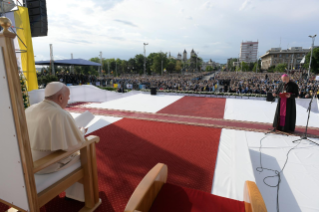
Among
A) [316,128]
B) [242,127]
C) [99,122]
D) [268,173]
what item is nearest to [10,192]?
[268,173]

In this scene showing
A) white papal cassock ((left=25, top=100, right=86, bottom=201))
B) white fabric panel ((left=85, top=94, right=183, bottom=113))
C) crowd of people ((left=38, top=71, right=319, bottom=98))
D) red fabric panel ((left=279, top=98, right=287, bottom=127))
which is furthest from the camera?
crowd of people ((left=38, top=71, right=319, bottom=98))

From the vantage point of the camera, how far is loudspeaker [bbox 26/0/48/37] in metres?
4.84

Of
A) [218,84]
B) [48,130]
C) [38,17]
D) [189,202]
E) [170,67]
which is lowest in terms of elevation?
[218,84]

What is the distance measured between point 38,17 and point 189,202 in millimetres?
6011

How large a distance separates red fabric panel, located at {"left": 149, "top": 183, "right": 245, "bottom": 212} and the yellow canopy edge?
4902mm

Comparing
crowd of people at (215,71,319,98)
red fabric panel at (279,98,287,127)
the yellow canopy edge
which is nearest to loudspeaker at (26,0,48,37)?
the yellow canopy edge

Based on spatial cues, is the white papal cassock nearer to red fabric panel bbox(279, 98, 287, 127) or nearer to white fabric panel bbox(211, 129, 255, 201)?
white fabric panel bbox(211, 129, 255, 201)

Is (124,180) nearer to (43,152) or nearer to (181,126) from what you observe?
(43,152)

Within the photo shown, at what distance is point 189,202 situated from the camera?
1.67 meters

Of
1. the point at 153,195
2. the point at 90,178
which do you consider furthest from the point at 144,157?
the point at 153,195

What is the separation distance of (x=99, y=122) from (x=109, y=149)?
201 centimetres

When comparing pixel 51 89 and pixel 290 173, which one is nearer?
pixel 51 89

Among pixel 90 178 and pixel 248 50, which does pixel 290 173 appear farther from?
pixel 248 50

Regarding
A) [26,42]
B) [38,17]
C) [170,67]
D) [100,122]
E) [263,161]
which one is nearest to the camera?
[263,161]
